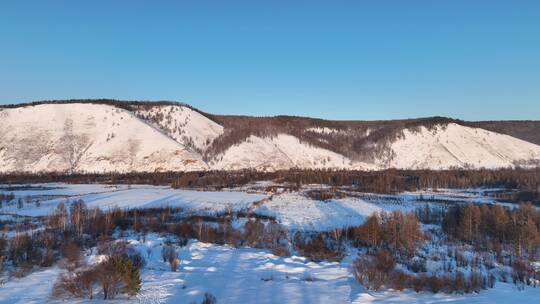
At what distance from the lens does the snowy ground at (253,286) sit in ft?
30.7

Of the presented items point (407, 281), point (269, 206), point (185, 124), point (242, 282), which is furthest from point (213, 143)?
point (407, 281)

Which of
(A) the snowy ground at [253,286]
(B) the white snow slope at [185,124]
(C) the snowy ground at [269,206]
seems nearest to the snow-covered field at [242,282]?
(A) the snowy ground at [253,286]

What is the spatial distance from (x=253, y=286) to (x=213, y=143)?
74.8 meters

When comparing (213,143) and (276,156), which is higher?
(213,143)

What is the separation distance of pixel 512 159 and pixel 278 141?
53.9 m

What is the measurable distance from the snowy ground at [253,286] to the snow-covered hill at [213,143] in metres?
58.1

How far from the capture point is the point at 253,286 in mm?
10484

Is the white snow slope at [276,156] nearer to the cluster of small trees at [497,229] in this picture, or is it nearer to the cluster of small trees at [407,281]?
the cluster of small trees at [497,229]

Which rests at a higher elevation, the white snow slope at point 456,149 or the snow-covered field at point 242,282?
the white snow slope at point 456,149

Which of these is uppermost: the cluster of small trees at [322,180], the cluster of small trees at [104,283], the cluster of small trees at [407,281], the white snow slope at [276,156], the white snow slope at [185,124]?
the white snow slope at [185,124]

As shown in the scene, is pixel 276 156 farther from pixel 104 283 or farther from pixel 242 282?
pixel 104 283

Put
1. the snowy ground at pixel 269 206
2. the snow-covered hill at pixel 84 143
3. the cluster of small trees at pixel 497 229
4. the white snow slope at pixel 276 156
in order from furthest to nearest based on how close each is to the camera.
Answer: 1. the white snow slope at pixel 276 156
2. the snow-covered hill at pixel 84 143
3. the snowy ground at pixel 269 206
4. the cluster of small trees at pixel 497 229

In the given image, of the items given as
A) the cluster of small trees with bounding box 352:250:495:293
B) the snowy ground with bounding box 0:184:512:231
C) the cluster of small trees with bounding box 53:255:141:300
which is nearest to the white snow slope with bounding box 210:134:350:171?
the snowy ground with bounding box 0:184:512:231

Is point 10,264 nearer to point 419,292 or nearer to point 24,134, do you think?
point 419,292
